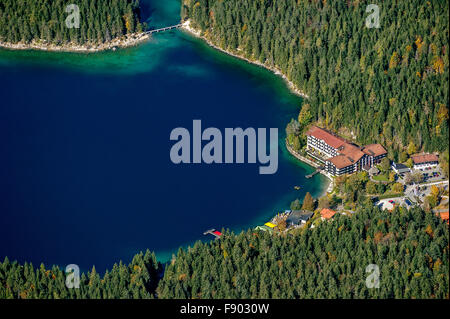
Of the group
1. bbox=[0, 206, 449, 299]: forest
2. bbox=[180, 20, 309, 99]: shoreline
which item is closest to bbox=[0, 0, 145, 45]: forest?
bbox=[180, 20, 309, 99]: shoreline

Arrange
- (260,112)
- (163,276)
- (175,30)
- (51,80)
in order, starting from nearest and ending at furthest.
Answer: (163,276) < (260,112) < (51,80) < (175,30)

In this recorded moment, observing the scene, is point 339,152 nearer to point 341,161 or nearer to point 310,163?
point 341,161

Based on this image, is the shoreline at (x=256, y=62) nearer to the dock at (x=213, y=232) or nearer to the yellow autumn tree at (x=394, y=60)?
the yellow autumn tree at (x=394, y=60)

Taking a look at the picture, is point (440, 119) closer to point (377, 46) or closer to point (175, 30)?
point (377, 46)

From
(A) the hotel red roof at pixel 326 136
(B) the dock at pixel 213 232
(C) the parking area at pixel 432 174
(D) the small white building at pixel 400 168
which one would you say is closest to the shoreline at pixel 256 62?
(A) the hotel red roof at pixel 326 136

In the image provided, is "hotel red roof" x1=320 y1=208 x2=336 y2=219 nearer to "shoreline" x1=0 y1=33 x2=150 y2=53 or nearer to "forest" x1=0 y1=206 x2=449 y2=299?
"forest" x1=0 y1=206 x2=449 y2=299
